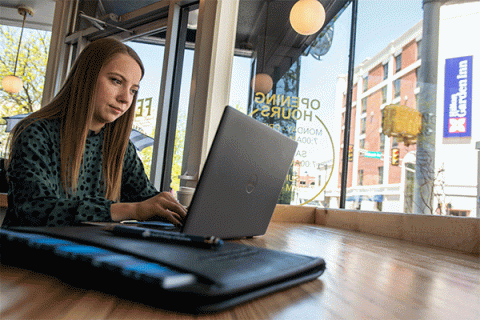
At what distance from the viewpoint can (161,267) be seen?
0.29 meters

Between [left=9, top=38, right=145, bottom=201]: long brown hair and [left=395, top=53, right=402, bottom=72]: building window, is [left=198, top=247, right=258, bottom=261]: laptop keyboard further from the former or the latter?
[left=395, top=53, right=402, bottom=72]: building window

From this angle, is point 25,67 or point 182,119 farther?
point 25,67

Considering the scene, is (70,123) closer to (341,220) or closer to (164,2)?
(341,220)


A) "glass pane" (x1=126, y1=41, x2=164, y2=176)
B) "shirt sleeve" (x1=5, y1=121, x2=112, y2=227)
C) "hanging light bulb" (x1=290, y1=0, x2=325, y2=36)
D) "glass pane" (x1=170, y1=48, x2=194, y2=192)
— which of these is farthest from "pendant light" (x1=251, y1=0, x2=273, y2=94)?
"shirt sleeve" (x1=5, y1=121, x2=112, y2=227)

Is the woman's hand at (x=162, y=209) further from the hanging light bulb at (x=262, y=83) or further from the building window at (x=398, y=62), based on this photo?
the building window at (x=398, y=62)

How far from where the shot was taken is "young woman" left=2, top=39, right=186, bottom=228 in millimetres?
838

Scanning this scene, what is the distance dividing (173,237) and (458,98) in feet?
14.0

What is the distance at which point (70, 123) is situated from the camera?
1099mm

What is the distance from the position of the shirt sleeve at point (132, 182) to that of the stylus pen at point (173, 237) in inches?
39.6

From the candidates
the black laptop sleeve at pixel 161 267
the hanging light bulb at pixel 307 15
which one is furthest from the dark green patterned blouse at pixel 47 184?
the hanging light bulb at pixel 307 15

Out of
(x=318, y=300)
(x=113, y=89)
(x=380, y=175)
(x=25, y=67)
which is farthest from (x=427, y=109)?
(x=25, y=67)

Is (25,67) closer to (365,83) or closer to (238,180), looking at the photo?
(365,83)

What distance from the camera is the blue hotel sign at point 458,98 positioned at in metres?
3.82

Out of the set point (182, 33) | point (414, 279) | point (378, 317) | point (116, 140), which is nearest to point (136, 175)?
point (116, 140)
